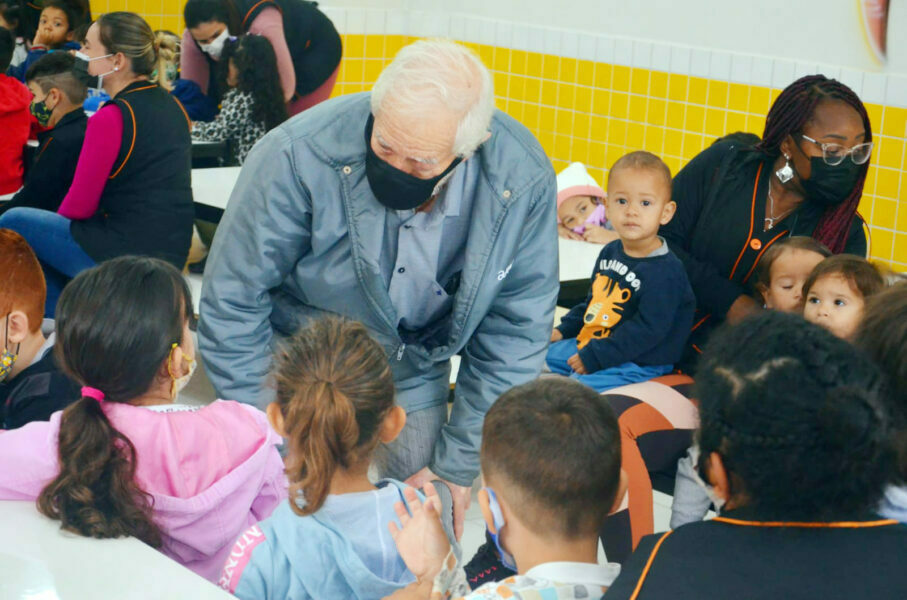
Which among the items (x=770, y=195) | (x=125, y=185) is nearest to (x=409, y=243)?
(x=770, y=195)

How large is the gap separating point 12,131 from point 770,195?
11.5 ft

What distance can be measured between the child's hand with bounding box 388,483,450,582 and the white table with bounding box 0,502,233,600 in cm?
28

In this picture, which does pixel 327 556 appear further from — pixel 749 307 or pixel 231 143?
pixel 231 143

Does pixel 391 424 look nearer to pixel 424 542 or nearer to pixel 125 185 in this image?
pixel 424 542

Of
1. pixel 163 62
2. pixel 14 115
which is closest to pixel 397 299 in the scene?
pixel 14 115

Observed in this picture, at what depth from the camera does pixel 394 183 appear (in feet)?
6.49

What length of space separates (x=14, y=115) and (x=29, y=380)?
2.98 metres

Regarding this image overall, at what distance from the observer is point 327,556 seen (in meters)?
1.75

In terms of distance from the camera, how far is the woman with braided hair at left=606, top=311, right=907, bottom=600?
1276mm

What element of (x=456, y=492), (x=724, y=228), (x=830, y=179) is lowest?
(x=456, y=492)

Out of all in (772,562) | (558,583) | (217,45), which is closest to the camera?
(772,562)

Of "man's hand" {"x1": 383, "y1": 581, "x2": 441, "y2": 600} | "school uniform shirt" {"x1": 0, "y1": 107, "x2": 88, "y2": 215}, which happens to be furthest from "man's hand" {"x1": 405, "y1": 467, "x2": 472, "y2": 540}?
"school uniform shirt" {"x1": 0, "y1": 107, "x2": 88, "y2": 215}

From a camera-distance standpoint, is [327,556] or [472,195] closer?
[327,556]

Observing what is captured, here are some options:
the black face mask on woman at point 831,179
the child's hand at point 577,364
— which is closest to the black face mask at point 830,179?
the black face mask on woman at point 831,179
